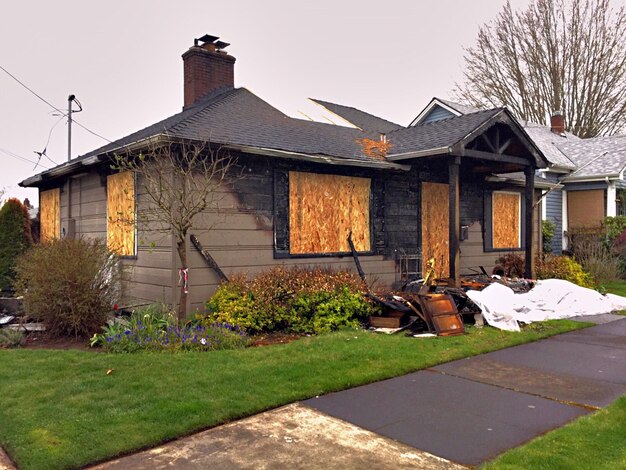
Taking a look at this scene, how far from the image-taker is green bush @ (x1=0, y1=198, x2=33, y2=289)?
1148 cm

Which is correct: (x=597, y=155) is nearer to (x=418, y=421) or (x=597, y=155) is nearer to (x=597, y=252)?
(x=597, y=252)

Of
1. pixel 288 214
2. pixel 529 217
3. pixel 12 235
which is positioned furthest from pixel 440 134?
pixel 12 235

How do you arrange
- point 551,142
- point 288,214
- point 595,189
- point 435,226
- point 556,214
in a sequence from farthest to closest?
point 551,142
point 556,214
point 595,189
point 435,226
point 288,214

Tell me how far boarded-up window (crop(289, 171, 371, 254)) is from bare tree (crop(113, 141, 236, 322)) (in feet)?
4.99

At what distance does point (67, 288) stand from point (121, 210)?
253 centimetres

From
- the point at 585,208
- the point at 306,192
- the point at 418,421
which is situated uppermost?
the point at 585,208

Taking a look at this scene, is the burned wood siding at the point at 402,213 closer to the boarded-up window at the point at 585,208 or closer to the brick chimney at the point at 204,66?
the brick chimney at the point at 204,66

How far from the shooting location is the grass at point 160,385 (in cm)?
388

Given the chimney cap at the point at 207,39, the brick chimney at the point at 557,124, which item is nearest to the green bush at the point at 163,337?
the chimney cap at the point at 207,39

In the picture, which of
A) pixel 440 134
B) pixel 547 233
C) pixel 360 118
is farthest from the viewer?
pixel 547 233

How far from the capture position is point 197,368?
563cm

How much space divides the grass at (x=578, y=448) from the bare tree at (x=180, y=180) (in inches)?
193

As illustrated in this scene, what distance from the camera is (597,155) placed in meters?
20.7

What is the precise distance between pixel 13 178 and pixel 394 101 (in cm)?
2371
